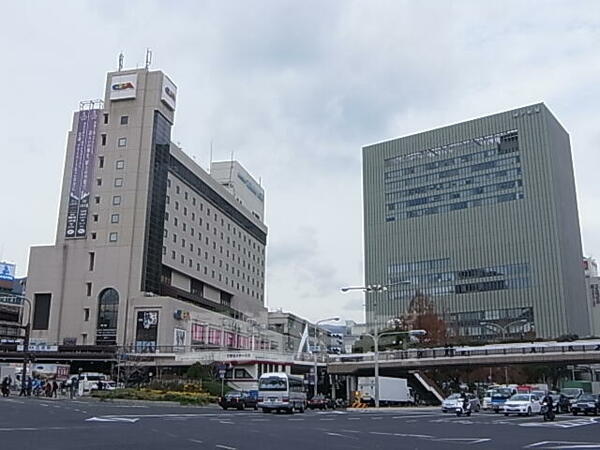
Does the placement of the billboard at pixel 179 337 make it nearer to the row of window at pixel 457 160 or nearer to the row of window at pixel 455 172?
the row of window at pixel 455 172

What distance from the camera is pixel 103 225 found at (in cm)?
9106

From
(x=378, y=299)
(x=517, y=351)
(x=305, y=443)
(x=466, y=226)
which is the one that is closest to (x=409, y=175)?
(x=466, y=226)

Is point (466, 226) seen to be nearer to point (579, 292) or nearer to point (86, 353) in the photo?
point (579, 292)

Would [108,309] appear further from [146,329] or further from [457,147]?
[457,147]

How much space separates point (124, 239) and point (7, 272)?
169 feet

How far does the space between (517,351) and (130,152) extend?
184ft

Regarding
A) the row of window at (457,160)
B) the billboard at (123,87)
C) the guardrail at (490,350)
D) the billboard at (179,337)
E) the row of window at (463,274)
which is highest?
the row of window at (457,160)

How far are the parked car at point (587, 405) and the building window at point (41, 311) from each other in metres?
69.1

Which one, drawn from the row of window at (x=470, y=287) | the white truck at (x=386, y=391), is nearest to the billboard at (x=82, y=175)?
the white truck at (x=386, y=391)

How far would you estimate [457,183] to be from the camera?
433 feet

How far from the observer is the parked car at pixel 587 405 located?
43.3 meters

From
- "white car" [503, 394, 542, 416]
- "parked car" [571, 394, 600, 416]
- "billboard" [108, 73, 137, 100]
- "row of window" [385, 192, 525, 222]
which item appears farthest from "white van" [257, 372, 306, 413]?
"row of window" [385, 192, 525, 222]

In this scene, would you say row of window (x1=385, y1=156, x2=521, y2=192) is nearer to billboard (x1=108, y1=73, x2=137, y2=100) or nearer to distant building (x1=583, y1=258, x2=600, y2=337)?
distant building (x1=583, y1=258, x2=600, y2=337)

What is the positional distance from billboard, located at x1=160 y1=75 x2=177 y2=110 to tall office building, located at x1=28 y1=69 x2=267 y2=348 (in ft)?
0.73
